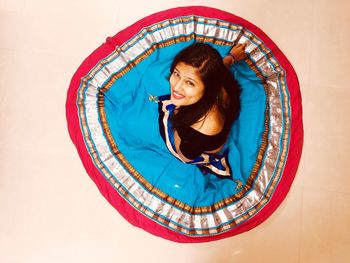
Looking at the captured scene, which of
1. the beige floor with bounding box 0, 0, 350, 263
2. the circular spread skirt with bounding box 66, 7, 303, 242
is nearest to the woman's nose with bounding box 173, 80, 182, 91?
the circular spread skirt with bounding box 66, 7, 303, 242

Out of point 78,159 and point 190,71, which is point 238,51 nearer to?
point 190,71

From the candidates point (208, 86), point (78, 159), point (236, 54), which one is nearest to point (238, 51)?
point (236, 54)

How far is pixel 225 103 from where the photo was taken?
897 millimetres

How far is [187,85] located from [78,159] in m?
0.53

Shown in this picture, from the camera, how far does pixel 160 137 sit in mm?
1128

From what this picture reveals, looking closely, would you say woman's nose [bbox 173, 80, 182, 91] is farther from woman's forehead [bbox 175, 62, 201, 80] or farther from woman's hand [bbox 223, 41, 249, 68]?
woman's hand [bbox 223, 41, 249, 68]

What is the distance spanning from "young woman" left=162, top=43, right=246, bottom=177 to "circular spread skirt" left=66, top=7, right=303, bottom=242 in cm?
20

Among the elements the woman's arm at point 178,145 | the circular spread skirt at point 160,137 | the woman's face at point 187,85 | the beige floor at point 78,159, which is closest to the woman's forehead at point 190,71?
the woman's face at point 187,85

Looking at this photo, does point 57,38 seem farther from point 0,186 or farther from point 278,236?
point 278,236

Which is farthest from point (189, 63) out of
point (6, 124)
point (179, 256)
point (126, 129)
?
point (6, 124)

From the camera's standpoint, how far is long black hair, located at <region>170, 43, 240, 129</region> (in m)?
0.84

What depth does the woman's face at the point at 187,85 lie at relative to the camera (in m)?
0.83

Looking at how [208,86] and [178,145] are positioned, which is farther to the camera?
[178,145]

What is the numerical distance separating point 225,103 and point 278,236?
0.53 meters
